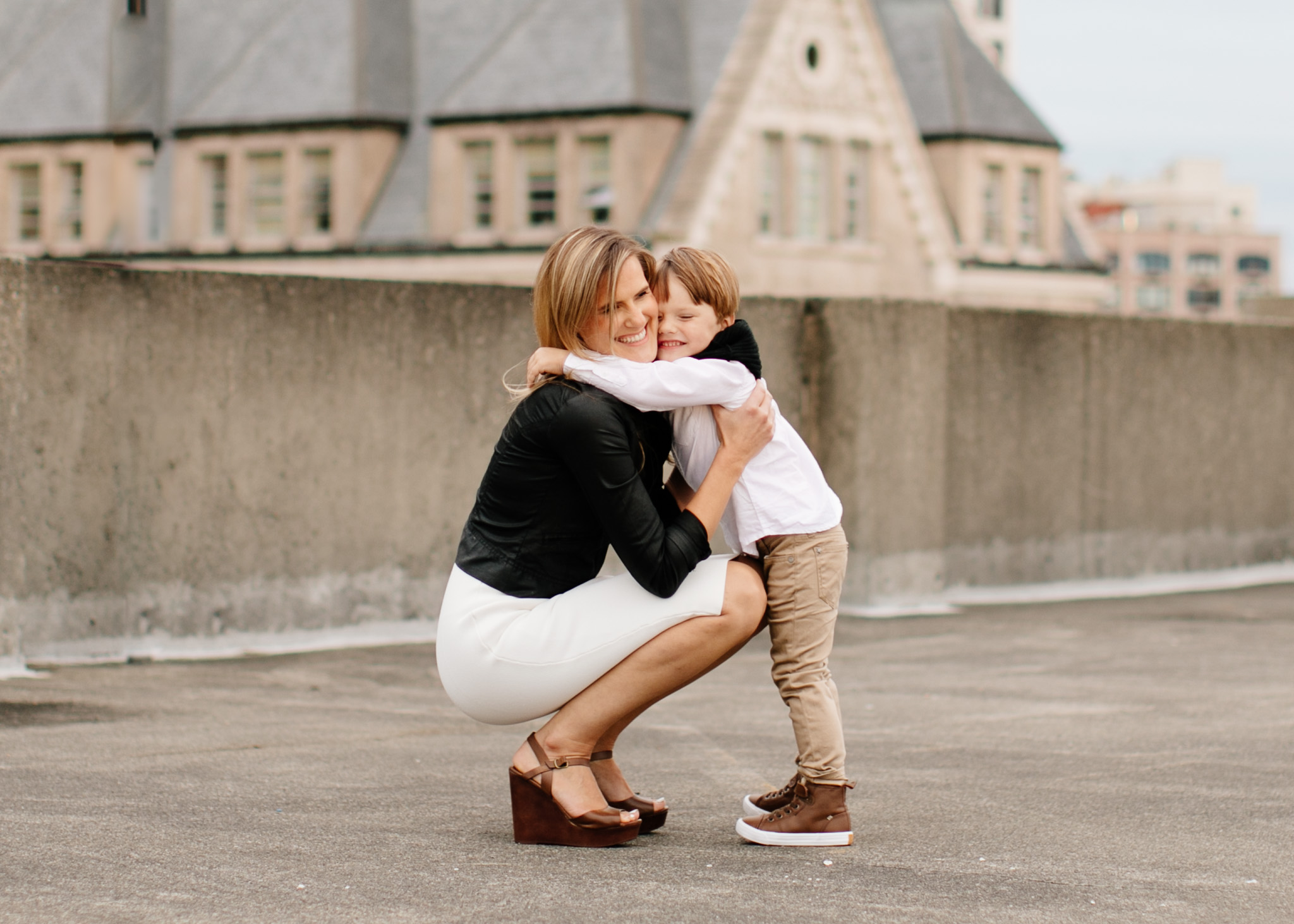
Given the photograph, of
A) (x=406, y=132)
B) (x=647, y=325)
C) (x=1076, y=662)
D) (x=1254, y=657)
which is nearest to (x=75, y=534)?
(x=647, y=325)

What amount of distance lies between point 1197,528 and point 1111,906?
9027mm

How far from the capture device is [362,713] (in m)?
6.84

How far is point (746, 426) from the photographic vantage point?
4.59 m

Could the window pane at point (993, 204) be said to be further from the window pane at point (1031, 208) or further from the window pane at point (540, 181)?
the window pane at point (540, 181)

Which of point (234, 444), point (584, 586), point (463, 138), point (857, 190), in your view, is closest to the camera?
point (584, 586)

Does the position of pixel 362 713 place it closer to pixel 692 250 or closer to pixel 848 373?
pixel 692 250

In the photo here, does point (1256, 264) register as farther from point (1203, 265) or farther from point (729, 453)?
point (729, 453)

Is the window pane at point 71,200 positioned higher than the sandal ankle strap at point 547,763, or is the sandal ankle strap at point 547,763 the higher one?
the window pane at point 71,200

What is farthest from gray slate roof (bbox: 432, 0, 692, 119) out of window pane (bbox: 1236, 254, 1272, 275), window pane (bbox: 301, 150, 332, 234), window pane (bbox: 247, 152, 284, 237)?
window pane (bbox: 1236, 254, 1272, 275)

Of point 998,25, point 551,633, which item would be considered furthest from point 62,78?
point 998,25

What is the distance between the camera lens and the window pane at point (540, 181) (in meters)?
33.2

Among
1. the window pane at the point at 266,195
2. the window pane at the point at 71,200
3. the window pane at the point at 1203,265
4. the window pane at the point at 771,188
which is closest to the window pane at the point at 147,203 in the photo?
the window pane at the point at 71,200

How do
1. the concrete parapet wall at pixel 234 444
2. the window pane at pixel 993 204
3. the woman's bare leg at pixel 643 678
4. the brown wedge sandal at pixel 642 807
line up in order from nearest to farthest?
the woman's bare leg at pixel 643 678, the brown wedge sandal at pixel 642 807, the concrete parapet wall at pixel 234 444, the window pane at pixel 993 204

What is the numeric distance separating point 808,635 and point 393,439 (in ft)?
15.2
